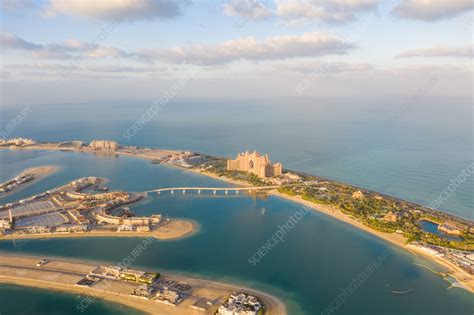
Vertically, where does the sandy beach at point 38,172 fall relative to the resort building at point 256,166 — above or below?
below

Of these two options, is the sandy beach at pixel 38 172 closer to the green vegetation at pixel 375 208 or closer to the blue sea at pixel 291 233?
the blue sea at pixel 291 233

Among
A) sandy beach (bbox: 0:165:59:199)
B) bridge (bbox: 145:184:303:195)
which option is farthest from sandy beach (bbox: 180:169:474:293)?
sandy beach (bbox: 0:165:59:199)

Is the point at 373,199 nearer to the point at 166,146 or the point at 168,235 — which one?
the point at 168,235

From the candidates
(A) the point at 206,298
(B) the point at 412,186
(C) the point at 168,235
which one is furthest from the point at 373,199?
(A) the point at 206,298

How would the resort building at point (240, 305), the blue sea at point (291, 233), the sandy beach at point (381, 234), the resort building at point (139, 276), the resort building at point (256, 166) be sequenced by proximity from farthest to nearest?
the resort building at point (256, 166) → the sandy beach at point (381, 234) → the resort building at point (139, 276) → the blue sea at point (291, 233) → the resort building at point (240, 305)

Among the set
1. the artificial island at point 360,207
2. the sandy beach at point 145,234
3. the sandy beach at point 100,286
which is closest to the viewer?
the sandy beach at point 100,286

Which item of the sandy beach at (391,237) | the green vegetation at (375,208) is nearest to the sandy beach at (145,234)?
the sandy beach at (391,237)

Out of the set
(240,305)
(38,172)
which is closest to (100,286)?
(240,305)
